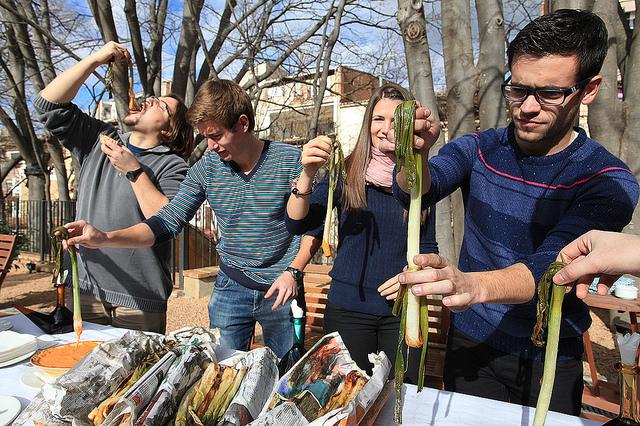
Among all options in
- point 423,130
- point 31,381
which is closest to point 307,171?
point 423,130

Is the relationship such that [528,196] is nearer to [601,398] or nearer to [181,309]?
[601,398]

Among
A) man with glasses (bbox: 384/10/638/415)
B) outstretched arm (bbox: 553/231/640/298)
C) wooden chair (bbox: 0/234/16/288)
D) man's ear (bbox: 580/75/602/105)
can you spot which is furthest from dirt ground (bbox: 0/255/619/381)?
outstretched arm (bbox: 553/231/640/298)

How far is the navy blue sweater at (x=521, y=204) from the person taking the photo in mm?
1536

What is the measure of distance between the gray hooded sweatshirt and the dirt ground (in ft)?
11.6

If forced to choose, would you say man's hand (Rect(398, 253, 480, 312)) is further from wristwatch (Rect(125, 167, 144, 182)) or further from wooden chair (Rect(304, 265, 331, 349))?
wooden chair (Rect(304, 265, 331, 349))

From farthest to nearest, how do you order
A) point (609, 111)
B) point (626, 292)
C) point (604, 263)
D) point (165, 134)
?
point (609, 111) < point (626, 292) < point (165, 134) < point (604, 263)

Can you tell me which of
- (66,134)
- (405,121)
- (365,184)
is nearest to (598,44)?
(405,121)

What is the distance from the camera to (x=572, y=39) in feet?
4.91

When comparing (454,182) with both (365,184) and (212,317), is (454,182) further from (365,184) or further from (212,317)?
(212,317)

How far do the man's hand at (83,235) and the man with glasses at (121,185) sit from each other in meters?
0.48

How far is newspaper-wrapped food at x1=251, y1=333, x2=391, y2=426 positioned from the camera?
41.7 inches

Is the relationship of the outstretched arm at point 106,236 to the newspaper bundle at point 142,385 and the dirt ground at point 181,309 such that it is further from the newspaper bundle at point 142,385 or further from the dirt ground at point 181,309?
the dirt ground at point 181,309

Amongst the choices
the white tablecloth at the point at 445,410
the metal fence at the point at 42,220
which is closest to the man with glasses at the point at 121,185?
the white tablecloth at the point at 445,410

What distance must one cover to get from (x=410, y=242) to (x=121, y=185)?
2.00m
